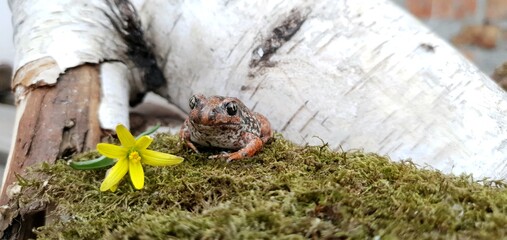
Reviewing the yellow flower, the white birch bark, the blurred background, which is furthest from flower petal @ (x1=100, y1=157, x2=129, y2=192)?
the blurred background

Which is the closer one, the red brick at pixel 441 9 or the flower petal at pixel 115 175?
the flower petal at pixel 115 175

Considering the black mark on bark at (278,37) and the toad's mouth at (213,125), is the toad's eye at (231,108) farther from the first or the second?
the black mark on bark at (278,37)

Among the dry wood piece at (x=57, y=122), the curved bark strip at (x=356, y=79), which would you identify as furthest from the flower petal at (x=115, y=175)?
the curved bark strip at (x=356, y=79)

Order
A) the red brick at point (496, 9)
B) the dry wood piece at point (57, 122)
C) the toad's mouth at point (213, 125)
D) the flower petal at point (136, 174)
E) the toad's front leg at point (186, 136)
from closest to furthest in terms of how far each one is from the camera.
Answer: the flower petal at point (136, 174)
the toad's mouth at point (213, 125)
the toad's front leg at point (186, 136)
the dry wood piece at point (57, 122)
the red brick at point (496, 9)

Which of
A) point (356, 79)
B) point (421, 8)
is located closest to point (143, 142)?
point (356, 79)

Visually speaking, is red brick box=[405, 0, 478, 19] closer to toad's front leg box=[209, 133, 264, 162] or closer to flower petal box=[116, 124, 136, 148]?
toad's front leg box=[209, 133, 264, 162]

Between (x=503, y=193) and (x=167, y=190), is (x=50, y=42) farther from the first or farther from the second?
(x=503, y=193)
